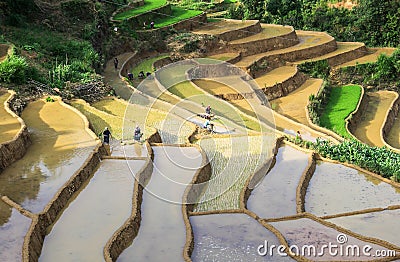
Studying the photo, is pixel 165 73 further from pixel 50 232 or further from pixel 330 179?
pixel 50 232

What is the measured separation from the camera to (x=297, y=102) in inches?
1115

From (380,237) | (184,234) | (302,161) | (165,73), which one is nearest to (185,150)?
(302,161)

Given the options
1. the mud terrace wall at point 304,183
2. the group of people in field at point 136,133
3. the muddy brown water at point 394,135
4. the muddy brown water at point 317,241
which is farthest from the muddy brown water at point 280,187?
the muddy brown water at point 394,135

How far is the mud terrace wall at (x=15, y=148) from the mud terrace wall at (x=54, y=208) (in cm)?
205

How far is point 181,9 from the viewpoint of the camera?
40500mm

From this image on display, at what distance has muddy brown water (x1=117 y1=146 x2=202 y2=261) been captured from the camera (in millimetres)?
12641

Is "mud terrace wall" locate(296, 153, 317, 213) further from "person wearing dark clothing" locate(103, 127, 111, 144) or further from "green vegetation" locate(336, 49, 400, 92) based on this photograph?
"green vegetation" locate(336, 49, 400, 92)

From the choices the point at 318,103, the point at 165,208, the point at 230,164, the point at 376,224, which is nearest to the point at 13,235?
the point at 165,208

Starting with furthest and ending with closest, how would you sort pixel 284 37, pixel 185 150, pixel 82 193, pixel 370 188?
pixel 284 37, pixel 185 150, pixel 370 188, pixel 82 193

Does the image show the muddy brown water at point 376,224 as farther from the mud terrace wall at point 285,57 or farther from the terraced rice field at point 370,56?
the terraced rice field at point 370,56

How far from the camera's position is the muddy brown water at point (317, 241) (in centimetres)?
1231

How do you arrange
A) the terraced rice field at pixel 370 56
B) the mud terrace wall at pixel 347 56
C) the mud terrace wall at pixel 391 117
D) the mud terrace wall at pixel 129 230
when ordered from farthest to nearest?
the terraced rice field at pixel 370 56 → the mud terrace wall at pixel 347 56 → the mud terrace wall at pixel 391 117 → the mud terrace wall at pixel 129 230

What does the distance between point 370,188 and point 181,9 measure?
26.5m

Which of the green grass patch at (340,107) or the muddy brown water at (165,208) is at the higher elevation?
the muddy brown water at (165,208)
